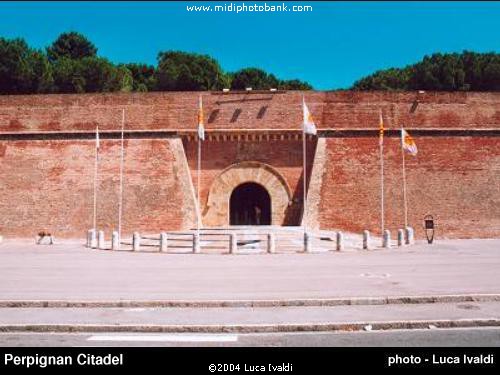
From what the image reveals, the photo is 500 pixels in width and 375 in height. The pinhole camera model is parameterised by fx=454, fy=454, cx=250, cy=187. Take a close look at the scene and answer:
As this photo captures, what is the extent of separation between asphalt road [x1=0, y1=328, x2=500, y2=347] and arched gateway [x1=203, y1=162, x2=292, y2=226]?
52.6ft

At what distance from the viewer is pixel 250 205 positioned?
23078 mm

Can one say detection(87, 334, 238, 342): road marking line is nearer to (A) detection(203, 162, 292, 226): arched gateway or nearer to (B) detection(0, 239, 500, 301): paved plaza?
(B) detection(0, 239, 500, 301): paved plaza

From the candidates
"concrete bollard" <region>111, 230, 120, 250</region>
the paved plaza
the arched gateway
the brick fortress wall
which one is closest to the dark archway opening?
the arched gateway

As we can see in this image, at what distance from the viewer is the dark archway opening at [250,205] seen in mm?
22688

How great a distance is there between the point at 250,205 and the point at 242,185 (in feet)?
3.65

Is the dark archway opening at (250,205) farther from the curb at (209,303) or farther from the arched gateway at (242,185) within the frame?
the curb at (209,303)

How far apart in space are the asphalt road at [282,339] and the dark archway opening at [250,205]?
56.1ft

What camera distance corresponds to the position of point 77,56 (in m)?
49.3

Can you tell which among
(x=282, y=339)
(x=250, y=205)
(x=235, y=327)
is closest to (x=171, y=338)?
(x=235, y=327)

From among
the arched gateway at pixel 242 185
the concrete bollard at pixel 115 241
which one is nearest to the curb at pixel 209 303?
the concrete bollard at pixel 115 241

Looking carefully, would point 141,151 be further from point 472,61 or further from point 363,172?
point 472,61

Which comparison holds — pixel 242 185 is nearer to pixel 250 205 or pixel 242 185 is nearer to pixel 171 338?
pixel 250 205

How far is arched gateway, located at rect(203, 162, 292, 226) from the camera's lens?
70.5ft
